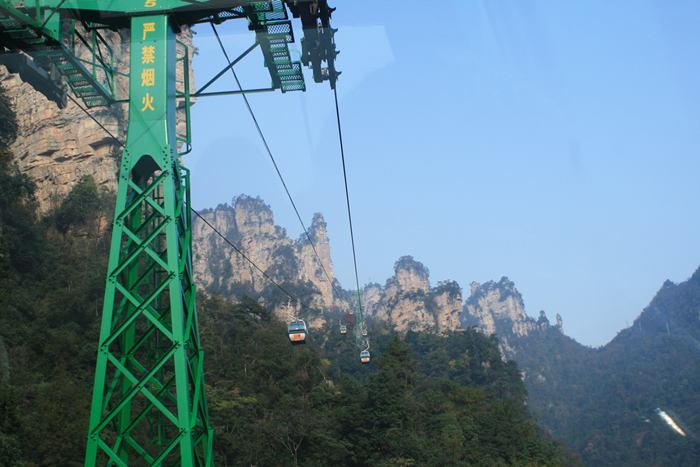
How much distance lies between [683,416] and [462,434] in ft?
167

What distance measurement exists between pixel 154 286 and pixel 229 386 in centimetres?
2304

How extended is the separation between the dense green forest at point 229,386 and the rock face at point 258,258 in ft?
113

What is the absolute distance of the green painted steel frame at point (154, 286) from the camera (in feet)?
13.9

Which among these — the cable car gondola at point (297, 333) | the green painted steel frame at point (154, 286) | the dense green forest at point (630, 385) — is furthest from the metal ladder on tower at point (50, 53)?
the dense green forest at point (630, 385)

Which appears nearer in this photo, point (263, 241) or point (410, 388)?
point (410, 388)

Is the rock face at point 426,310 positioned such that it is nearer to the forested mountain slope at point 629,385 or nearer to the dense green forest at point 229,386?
the forested mountain slope at point 629,385

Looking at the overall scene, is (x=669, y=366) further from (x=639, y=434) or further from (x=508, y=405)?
(x=508, y=405)

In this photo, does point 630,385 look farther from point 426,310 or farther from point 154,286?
point 154,286

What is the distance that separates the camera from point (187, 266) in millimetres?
4691

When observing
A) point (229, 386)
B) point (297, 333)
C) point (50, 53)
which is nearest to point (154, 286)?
point (50, 53)

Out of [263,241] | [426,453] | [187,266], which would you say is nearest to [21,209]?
[426,453]

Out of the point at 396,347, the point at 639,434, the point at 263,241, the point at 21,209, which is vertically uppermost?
the point at 263,241

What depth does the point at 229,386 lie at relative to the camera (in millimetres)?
26891

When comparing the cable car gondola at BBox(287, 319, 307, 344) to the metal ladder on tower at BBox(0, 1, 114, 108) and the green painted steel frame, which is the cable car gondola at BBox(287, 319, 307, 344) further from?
the green painted steel frame
